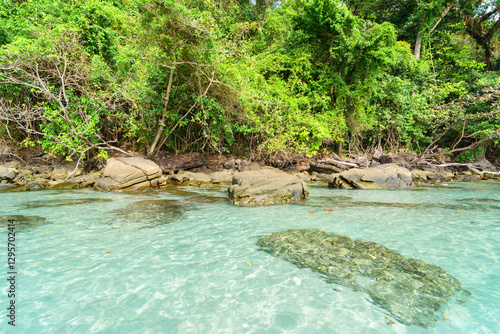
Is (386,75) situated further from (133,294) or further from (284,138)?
(133,294)

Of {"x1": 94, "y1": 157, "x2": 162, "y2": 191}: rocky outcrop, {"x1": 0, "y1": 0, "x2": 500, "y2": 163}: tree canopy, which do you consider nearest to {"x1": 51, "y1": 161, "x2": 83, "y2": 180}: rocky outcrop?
{"x1": 0, "y1": 0, "x2": 500, "y2": 163}: tree canopy

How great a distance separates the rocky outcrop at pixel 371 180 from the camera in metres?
8.69

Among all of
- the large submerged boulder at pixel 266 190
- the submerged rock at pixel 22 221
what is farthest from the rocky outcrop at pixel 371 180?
the submerged rock at pixel 22 221

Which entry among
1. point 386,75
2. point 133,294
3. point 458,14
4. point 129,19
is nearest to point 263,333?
point 133,294

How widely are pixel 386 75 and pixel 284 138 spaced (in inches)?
342

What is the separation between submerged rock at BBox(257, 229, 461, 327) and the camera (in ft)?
6.56

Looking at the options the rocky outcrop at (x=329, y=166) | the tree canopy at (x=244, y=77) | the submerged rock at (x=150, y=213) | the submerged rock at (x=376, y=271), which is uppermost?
the tree canopy at (x=244, y=77)

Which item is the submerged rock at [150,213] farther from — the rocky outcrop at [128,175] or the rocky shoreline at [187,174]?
the rocky outcrop at [128,175]

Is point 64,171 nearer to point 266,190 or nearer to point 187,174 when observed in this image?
point 187,174

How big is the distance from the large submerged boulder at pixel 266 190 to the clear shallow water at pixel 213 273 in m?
1.10

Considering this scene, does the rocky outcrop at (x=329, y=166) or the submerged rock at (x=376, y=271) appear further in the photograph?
the rocky outcrop at (x=329, y=166)

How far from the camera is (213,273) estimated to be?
8.39 feet

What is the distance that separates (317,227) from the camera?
4.09 metres

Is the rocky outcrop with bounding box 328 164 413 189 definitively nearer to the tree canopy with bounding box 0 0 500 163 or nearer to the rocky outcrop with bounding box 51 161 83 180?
the tree canopy with bounding box 0 0 500 163
